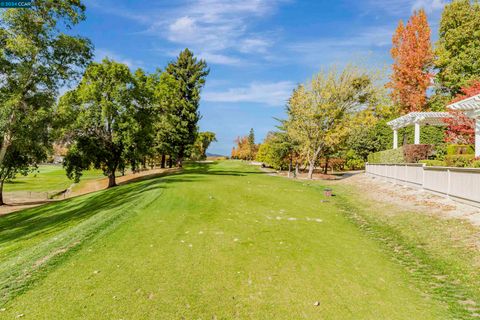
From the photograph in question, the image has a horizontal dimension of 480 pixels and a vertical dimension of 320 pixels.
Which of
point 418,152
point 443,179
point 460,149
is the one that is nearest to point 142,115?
point 418,152

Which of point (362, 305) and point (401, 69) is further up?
point (401, 69)

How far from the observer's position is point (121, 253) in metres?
6.60

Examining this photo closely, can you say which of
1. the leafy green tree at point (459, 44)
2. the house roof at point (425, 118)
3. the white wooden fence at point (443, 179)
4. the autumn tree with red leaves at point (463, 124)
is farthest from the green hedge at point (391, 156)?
the leafy green tree at point (459, 44)

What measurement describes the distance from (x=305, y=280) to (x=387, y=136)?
130 ft

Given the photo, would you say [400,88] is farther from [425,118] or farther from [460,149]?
[460,149]

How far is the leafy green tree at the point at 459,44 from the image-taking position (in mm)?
28531

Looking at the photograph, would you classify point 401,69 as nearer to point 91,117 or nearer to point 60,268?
point 91,117

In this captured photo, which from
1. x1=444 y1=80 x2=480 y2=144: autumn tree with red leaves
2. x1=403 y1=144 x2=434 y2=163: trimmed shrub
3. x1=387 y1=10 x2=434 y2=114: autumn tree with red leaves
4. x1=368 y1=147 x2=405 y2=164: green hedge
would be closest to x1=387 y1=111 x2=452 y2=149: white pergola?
x1=444 y1=80 x2=480 y2=144: autumn tree with red leaves

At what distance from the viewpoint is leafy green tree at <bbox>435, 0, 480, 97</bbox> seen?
1123 inches

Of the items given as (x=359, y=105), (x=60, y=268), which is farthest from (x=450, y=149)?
(x=60, y=268)

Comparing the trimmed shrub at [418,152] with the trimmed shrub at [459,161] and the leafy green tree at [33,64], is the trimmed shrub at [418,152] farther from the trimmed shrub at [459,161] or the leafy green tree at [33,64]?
the leafy green tree at [33,64]

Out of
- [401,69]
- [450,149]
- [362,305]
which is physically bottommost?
[362,305]

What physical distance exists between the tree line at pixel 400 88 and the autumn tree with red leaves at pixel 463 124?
88 millimetres

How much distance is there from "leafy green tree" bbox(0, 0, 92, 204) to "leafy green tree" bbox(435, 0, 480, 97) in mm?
32037
